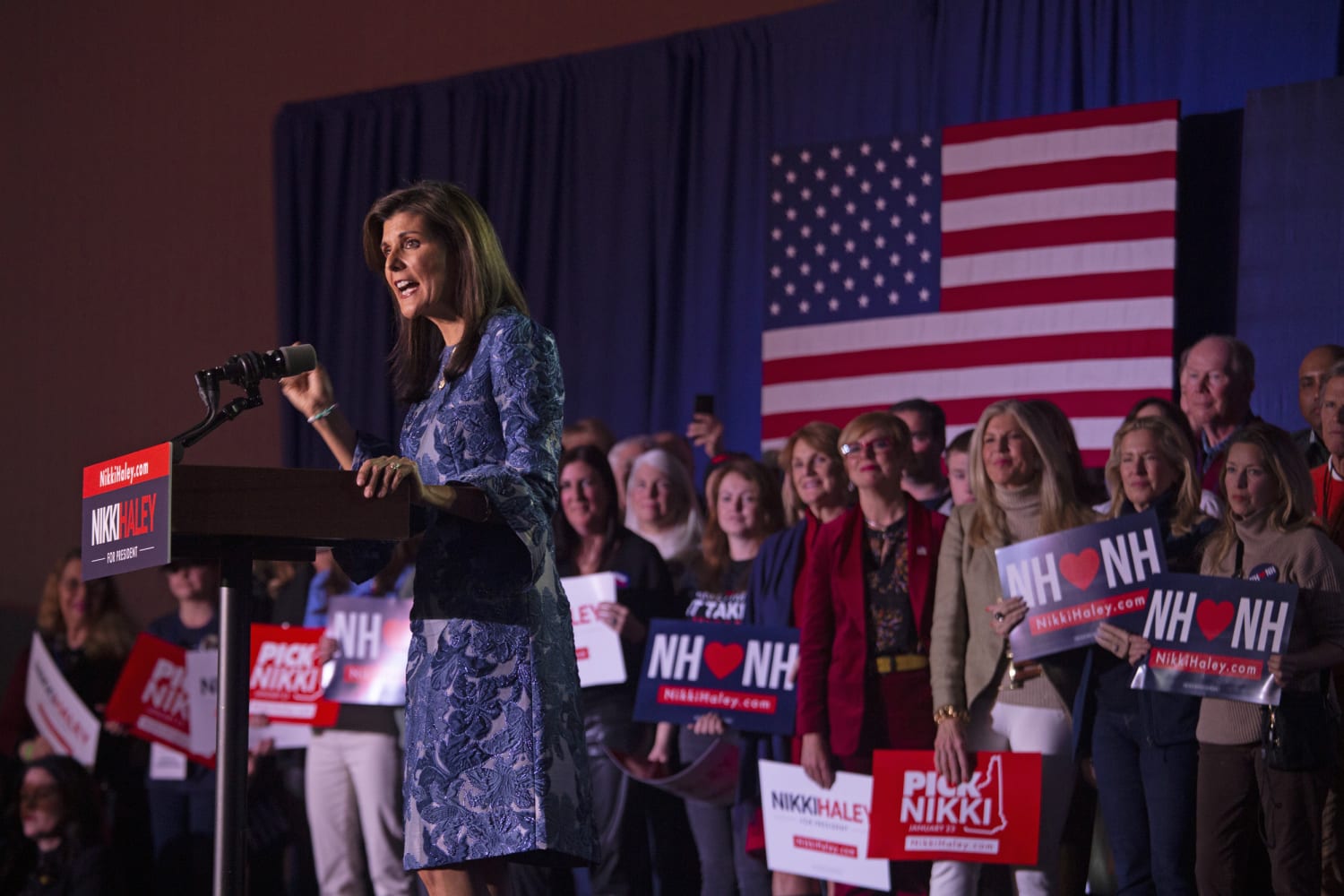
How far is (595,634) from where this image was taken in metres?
5.04

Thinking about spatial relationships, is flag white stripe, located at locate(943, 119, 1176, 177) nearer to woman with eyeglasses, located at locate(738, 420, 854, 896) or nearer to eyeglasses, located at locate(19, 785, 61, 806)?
woman with eyeglasses, located at locate(738, 420, 854, 896)

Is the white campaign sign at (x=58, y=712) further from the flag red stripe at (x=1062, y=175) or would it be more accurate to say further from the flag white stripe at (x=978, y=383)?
the flag red stripe at (x=1062, y=175)

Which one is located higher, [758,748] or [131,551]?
[131,551]

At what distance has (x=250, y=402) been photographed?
211 cm

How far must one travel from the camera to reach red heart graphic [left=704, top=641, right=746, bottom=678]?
4.68m

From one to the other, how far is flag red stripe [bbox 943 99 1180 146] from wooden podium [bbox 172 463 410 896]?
16.7 ft

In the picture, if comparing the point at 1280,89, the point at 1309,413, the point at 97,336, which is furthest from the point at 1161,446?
the point at 97,336

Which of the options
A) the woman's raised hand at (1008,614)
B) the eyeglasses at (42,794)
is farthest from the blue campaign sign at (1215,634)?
the eyeglasses at (42,794)

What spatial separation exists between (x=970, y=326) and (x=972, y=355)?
13 centimetres

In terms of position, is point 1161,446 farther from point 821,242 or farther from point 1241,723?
point 821,242

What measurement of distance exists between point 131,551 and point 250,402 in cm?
33

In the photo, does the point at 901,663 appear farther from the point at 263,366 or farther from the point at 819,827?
the point at 263,366

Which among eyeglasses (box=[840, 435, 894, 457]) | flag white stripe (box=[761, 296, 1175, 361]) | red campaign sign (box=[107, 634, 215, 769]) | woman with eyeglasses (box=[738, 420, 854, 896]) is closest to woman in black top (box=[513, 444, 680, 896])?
woman with eyeglasses (box=[738, 420, 854, 896])

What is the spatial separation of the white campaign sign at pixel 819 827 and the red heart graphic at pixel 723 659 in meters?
0.29
